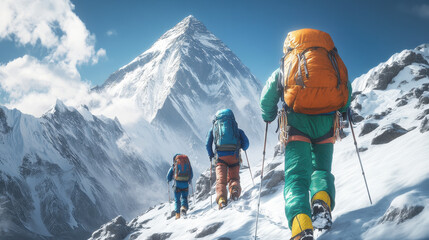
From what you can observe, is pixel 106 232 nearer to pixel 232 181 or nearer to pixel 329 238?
A: pixel 232 181

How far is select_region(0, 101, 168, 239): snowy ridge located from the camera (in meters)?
59.3

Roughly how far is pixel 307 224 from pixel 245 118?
619 feet

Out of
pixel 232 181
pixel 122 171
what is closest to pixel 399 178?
pixel 232 181

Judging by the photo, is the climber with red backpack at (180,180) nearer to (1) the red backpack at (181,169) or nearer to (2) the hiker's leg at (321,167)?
A: (1) the red backpack at (181,169)

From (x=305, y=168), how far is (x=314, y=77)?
1.00 metres

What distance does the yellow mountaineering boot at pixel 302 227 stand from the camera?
95.9 inches

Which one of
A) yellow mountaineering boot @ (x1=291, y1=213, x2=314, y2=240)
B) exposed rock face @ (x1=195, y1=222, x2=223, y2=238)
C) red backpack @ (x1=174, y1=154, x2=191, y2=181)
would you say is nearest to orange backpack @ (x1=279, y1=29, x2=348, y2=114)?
yellow mountaineering boot @ (x1=291, y1=213, x2=314, y2=240)

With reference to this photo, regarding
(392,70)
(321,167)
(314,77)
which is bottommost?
(321,167)

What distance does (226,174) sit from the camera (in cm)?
698

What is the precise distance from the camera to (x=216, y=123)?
7.23m

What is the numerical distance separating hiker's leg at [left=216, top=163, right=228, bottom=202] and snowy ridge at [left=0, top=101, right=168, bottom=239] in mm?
55987

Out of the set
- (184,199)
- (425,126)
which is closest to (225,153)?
(184,199)

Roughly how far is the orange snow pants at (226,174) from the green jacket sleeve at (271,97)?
3.59 meters

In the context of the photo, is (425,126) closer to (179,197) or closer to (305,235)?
(305,235)
